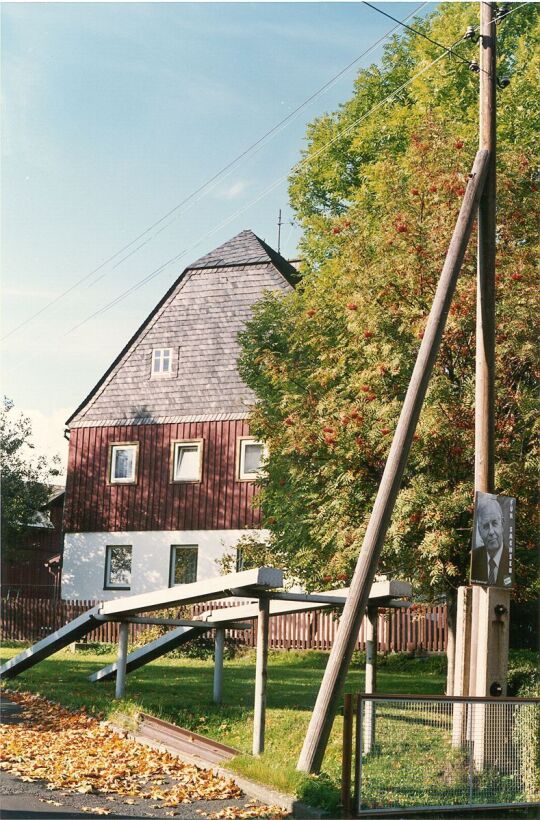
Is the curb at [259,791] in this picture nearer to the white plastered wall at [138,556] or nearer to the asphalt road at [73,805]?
the asphalt road at [73,805]

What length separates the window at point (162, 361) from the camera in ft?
120

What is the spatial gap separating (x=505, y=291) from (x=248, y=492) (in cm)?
1794

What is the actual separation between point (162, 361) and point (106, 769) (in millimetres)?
25983

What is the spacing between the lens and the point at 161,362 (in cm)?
3675

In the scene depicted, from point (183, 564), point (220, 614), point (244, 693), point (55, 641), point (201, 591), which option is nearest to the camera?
point (201, 591)

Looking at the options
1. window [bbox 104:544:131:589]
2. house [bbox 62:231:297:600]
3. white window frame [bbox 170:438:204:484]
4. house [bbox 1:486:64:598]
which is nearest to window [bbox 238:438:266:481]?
house [bbox 62:231:297:600]

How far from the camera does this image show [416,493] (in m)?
15.9

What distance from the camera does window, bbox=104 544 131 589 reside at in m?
35.3

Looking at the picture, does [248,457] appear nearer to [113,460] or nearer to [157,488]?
[157,488]

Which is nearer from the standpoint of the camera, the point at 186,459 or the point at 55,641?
the point at 55,641

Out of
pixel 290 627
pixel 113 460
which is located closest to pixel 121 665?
pixel 290 627

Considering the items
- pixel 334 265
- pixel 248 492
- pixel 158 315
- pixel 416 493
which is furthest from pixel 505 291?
pixel 158 315

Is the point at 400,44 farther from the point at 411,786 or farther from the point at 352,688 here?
the point at 411,786

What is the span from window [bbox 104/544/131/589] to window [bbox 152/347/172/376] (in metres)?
6.00
